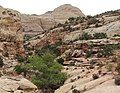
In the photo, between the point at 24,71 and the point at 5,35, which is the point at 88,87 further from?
the point at 5,35

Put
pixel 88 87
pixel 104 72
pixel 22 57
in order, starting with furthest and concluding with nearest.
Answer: pixel 22 57 < pixel 104 72 < pixel 88 87

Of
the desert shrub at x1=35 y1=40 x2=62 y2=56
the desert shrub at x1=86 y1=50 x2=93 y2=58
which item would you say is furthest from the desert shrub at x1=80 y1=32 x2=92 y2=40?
the desert shrub at x1=86 y1=50 x2=93 y2=58

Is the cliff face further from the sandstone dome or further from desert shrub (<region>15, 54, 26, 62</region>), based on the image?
the sandstone dome

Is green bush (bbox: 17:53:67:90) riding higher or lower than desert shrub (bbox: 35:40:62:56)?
higher

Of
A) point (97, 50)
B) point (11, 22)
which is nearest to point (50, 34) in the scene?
point (11, 22)

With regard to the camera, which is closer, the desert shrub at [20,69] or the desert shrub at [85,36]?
the desert shrub at [20,69]

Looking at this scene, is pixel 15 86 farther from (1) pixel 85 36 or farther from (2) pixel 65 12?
(2) pixel 65 12

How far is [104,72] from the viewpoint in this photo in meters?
39.1

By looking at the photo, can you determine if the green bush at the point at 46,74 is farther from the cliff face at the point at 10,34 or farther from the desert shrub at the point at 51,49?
the desert shrub at the point at 51,49

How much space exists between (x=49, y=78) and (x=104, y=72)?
8.16 m

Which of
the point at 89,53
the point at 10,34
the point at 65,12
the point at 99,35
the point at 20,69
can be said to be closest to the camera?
the point at 20,69

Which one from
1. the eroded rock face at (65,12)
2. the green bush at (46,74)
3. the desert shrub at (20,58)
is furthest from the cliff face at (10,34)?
the eroded rock face at (65,12)

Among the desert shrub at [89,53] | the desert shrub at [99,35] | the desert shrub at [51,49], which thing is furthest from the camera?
the desert shrub at [51,49]

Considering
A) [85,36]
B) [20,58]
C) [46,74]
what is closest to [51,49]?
[85,36]
